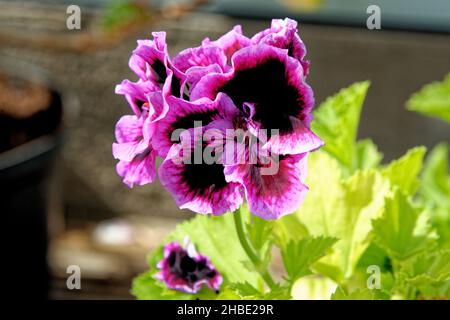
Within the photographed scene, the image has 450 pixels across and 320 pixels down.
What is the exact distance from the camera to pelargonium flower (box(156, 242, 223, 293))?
0.41 meters

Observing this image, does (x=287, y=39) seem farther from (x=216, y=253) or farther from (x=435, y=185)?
(x=435, y=185)

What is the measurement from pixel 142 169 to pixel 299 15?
1555mm

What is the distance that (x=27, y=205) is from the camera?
4.42 ft

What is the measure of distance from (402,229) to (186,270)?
0.37ft

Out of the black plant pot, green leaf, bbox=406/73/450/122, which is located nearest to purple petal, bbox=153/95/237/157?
green leaf, bbox=406/73/450/122

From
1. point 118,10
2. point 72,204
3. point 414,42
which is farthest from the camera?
point 72,204

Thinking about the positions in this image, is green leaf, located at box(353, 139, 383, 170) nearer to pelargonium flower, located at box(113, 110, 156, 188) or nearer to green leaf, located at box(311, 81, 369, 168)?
green leaf, located at box(311, 81, 369, 168)

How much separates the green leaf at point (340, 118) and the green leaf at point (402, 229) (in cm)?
6

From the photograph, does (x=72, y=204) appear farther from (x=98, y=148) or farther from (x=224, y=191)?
(x=224, y=191)

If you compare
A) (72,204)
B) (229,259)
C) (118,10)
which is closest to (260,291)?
(229,259)

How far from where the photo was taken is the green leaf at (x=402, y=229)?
401mm

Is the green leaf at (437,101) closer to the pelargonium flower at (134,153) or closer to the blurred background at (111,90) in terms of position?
the pelargonium flower at (134,153)

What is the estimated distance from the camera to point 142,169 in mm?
346

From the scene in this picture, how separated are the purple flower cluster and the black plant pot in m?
0.99
